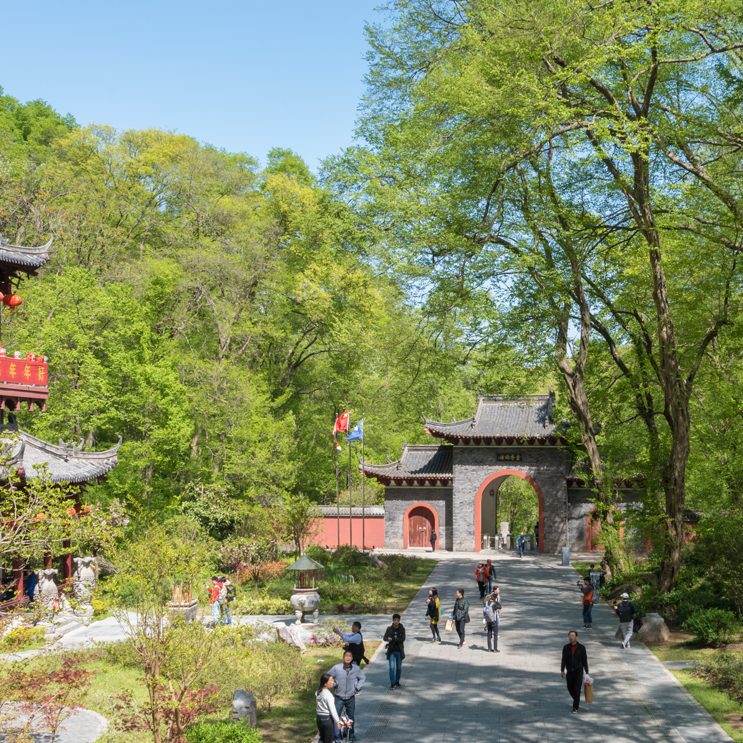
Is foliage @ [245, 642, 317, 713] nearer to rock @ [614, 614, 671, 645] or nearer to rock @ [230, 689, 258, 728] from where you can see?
rock @ [230, 689, 258, 728]

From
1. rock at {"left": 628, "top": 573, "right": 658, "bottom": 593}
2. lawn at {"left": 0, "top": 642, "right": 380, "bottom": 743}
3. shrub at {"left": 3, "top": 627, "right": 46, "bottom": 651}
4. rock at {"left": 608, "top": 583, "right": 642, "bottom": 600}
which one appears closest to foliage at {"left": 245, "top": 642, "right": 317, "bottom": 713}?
lawn at {"left": 0, "top": 642, "right": 380, "bottom": 743}

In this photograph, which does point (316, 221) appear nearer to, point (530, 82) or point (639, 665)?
point (530, 82)

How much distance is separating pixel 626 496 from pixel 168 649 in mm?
30870

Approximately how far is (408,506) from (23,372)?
74.6ft

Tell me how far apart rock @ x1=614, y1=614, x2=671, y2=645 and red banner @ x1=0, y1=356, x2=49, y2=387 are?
16.8 metres

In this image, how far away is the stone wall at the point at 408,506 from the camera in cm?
3891

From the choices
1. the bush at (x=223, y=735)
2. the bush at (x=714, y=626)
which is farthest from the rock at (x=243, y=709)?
the bush at (x=714, y=626)

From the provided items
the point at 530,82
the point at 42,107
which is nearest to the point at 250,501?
the point at 530,82

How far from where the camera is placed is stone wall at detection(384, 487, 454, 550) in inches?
1532

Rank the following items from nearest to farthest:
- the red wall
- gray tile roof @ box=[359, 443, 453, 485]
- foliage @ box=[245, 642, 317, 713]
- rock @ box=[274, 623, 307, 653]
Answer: foliage @ box=[245, 642, 317, 713], rock @ box=[274, 623, 307, 653], gray tile roof @ box=[359, 443, 453, 485], the red wall

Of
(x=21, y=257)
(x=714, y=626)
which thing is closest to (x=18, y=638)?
(x=714, y=626)

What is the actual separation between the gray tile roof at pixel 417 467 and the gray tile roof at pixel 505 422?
2.14 metres

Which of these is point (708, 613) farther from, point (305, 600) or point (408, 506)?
point (408, 506)

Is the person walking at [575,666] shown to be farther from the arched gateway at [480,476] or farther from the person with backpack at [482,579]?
the arched gateway at [480,476]
